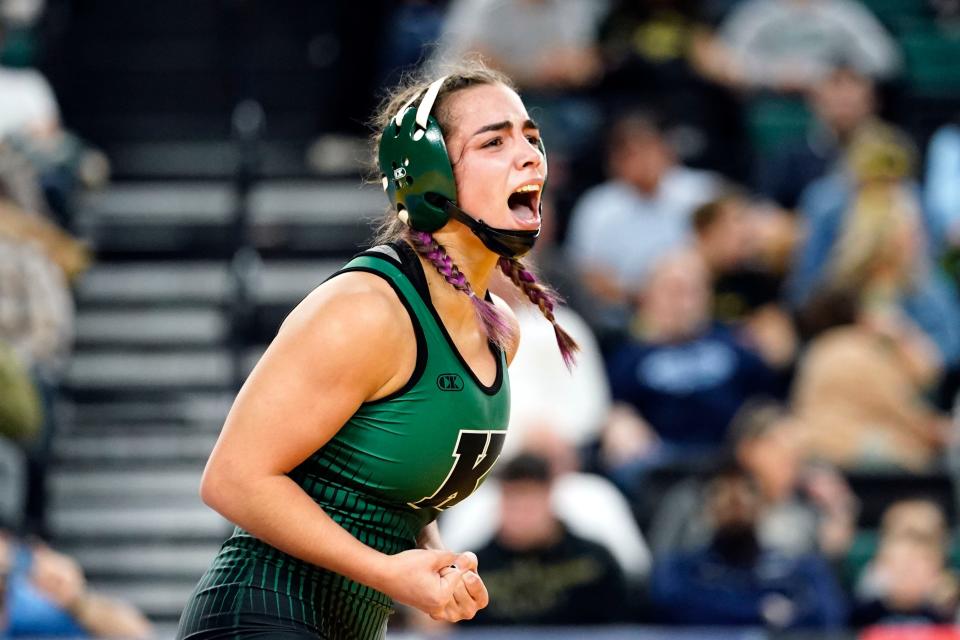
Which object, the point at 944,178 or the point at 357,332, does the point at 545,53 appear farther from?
the point at 357,332

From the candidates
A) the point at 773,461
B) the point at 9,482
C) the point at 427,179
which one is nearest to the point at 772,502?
the point at 773,461

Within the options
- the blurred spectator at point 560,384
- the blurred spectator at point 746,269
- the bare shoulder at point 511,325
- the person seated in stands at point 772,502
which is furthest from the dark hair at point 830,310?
the bare shoulder at point 511,325

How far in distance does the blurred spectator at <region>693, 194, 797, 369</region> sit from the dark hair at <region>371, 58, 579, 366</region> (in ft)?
16.2

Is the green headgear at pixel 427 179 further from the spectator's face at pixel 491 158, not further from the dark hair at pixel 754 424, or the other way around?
the dark hair at pixel 754 424

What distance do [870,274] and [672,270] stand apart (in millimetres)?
1211

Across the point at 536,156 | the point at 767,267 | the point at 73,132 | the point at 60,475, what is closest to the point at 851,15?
the point at 767,267

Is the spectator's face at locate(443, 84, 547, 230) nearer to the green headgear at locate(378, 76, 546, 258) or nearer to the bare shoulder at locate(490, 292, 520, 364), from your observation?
the green headgear at locate(378, 76, 546, 258)

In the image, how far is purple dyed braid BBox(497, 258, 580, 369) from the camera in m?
3.63

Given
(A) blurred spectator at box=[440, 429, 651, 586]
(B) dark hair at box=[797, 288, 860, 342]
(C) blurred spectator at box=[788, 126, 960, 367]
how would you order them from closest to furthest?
(A) blurred spectator at box=[440, 429, 651, 586], (B) dark hair at box=[797, 288, 860, 342], (C) blurred spectator at box=[788, 126, 960, 367]

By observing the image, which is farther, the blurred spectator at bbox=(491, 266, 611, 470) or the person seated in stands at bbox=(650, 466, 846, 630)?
the blurred spectator at bbox=(491, 266, 611, 470)

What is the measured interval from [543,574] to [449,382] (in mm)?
3561

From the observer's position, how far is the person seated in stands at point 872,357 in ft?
25.7

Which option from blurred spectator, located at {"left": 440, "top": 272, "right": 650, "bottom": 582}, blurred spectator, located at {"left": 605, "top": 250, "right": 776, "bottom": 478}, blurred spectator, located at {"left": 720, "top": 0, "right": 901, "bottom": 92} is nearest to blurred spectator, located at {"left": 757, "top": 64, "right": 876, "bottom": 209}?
blurred spectator, located at {"left": 720, "top": 0, "right": 901, "bottom": 92}

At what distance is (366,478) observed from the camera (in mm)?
3262
